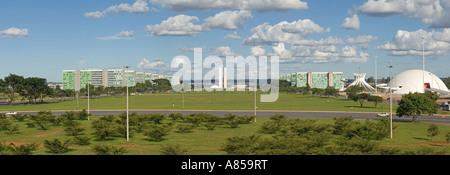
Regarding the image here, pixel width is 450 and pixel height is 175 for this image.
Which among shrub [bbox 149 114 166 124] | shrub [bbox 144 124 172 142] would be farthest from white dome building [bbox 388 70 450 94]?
shrub [bbox 144 124 172 142]

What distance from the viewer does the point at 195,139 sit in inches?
1533

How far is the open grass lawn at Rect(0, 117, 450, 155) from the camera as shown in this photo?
32.3m

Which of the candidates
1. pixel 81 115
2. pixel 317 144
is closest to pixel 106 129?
pixel 81 115

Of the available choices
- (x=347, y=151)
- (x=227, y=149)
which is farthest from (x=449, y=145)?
(x=227, y=149)

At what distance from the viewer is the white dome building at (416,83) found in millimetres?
162225

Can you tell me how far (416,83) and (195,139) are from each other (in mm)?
160152

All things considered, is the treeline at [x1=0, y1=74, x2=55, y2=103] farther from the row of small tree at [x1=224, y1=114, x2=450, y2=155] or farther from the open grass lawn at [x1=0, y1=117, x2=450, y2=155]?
the row of small tree at [x1=224, y1=114, x2=450, y2=155]

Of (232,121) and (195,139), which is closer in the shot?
(195,139)

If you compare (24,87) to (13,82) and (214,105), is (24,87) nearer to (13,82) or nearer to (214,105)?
(13,82)

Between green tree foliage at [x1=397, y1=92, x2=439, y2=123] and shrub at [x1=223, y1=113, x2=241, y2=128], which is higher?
green tree foliage at [x1=397, y1=92, x2=439, y2=123]

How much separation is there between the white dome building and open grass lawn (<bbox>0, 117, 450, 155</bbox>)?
126m
